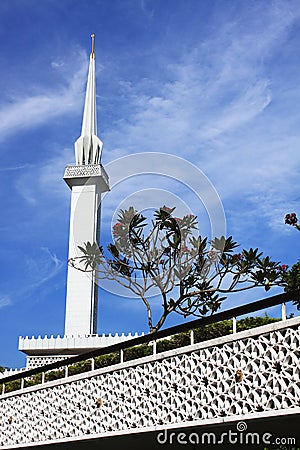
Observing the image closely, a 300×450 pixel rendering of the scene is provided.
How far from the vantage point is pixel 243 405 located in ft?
20.7

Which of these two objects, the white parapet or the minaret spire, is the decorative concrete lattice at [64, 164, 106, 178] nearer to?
the minaret spire

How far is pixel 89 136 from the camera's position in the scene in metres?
25.1

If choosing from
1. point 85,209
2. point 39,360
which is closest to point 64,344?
point 39,360

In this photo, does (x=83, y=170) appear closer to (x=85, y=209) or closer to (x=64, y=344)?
(x=85, y=209)

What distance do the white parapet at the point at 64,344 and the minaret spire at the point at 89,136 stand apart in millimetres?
9491

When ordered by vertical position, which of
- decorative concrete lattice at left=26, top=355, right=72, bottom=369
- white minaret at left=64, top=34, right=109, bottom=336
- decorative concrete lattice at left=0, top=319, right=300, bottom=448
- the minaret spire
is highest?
the minaret spire

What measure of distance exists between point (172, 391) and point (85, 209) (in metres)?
17.6

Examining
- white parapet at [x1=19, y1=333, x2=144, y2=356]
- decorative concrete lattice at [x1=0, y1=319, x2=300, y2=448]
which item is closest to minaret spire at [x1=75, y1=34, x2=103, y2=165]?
white parapet at [x1=19, y1=333, x2=144, y2=356]

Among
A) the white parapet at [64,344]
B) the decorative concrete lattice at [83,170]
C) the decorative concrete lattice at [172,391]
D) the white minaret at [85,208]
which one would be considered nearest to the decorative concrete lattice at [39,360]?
the white parapet at [64,344]

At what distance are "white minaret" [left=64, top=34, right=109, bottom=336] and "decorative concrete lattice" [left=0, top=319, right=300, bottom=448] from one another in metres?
12.3

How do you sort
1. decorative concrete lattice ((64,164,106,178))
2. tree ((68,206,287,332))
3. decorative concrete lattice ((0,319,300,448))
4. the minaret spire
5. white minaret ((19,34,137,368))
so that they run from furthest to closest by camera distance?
the minaret spire
decorative concrete lattice ((64,164,106,178))
white minaret ((19,34,137,368))
tree ((68,206,287,332))
decorative concrete lattice ((0,319,300,448))

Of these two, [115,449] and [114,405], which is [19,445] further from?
[114,405]

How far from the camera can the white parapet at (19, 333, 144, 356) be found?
16.5m

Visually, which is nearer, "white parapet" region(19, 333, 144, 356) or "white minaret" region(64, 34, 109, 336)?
"white parapet" region(19, 333, 144, 356)
